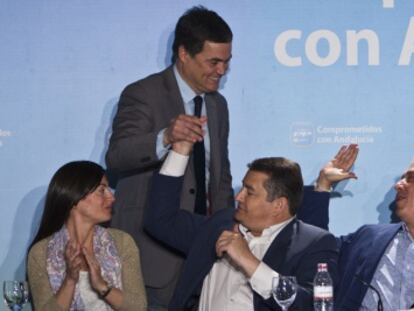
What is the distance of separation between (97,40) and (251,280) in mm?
1803

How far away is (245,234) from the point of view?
448 centimetres

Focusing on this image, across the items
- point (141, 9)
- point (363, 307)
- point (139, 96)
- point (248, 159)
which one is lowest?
point (363, 307)

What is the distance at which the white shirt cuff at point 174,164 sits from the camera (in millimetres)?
4422

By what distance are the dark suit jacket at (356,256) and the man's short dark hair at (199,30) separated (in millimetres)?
856

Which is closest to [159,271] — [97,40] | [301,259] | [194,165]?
[194,165]

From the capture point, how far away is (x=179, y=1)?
5.38m

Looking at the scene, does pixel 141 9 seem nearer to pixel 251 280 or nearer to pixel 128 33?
pixel 128 33

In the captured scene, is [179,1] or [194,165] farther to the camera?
[179,1]

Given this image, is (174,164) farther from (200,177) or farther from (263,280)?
(263,280)

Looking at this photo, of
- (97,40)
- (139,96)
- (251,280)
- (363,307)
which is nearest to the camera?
(251,280)

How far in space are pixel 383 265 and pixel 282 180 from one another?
59 cm

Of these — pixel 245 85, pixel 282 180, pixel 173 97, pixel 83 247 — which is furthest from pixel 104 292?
pixel 245 85

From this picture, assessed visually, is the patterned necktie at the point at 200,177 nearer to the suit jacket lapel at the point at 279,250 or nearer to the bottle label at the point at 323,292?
the suit jacket lapel at the point at 279,250

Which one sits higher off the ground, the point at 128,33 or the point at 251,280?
the point at 128,33
